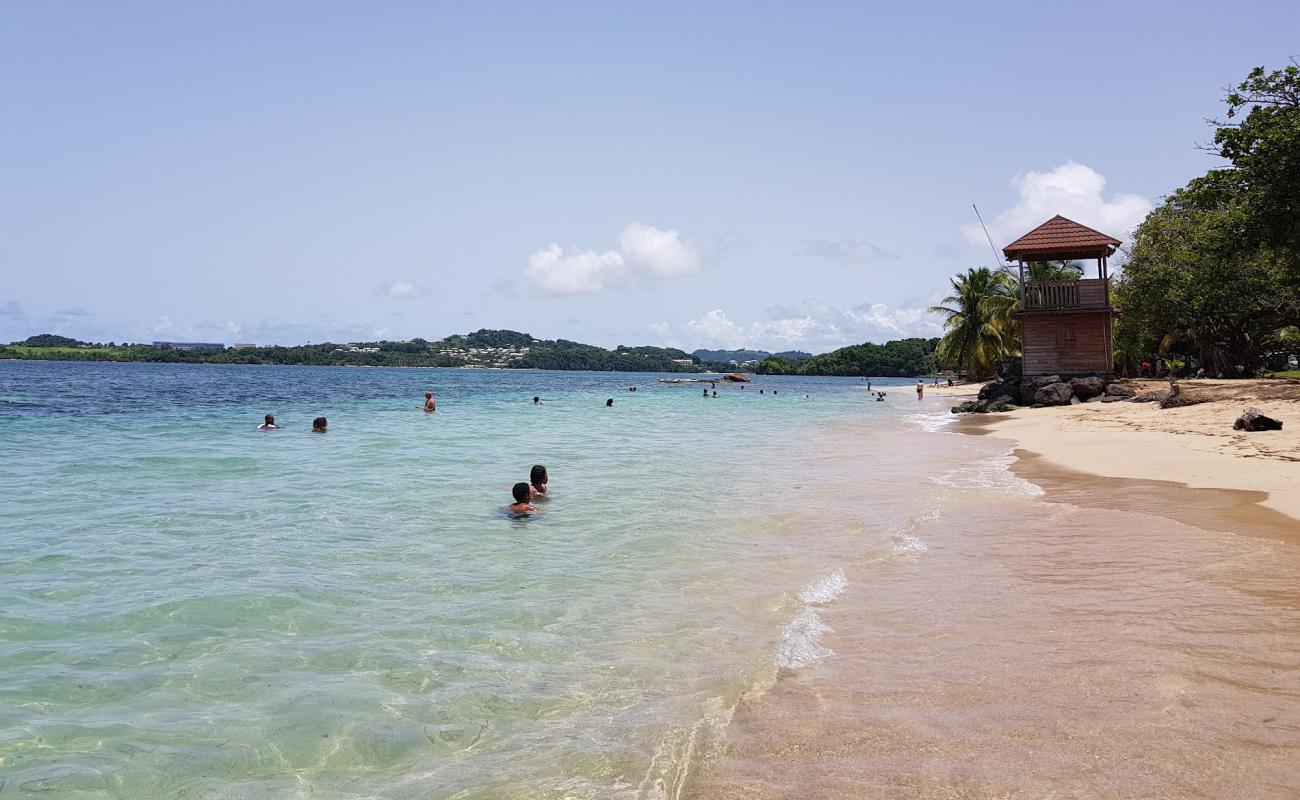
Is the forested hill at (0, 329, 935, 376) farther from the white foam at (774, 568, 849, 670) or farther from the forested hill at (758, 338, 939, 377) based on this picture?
the white foam at (774, 568, 849, 670)

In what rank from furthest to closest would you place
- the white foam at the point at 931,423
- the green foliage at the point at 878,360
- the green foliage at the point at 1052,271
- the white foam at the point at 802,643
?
the green foliage at the point at 878,360 < the green foliage at the point at 1052,271 < the white foam at the point at 931,423 < the white foam at the point at 802,643

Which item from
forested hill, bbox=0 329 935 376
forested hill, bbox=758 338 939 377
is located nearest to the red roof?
forested hill, bbox=0 329 935 376

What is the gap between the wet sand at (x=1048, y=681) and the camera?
3426 millimetres

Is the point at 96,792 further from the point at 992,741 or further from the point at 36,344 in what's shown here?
the point at 36,344

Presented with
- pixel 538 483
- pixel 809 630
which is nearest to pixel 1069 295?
pixel 538 483

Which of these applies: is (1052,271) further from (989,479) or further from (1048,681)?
(1048,681)

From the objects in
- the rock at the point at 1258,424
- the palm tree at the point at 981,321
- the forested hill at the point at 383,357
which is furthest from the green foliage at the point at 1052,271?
the forested hill at the point at 383,357

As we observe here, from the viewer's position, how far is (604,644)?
5625mm

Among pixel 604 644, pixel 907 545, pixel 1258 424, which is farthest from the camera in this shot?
pixel 1258 424

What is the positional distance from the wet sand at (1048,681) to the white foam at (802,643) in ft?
0.34

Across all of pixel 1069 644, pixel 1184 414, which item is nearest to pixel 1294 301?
pixel 1184 414

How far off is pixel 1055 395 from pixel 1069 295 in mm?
3801

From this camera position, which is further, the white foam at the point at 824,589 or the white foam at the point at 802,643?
the white foam at the point at 824,589

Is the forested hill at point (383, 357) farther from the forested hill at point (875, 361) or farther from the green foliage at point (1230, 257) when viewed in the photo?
the green foliage at point (1230, 257)
